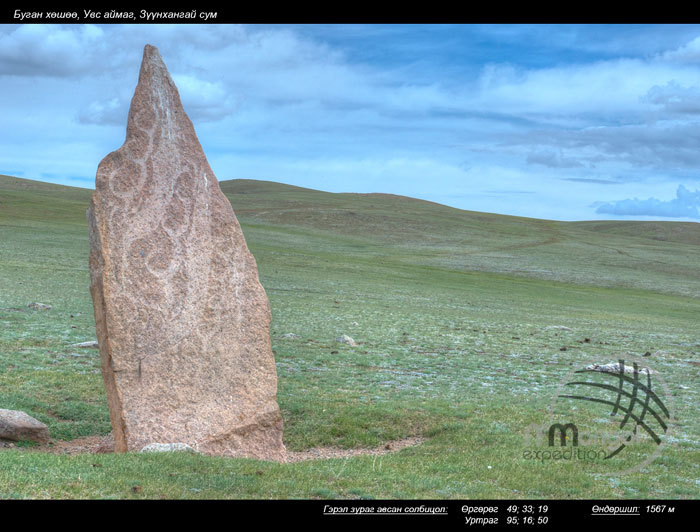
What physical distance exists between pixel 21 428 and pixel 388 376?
1066cm

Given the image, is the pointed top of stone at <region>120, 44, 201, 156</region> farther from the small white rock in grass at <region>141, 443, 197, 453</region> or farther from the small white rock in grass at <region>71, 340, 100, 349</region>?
the small white rock in grass at <region>71, 340, 100, 349</region>

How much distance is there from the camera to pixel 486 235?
421ft

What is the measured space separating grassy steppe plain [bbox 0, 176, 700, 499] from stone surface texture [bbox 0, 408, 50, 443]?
262 millimetres

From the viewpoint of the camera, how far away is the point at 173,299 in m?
12.5

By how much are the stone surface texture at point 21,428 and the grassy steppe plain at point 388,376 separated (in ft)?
0.86

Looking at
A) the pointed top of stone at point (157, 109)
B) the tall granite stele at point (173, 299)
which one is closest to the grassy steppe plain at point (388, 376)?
the tall granite stele at point (173, 299)

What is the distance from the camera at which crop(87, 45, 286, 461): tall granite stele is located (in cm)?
1197

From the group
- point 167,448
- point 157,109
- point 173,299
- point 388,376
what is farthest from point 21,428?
point 388,376

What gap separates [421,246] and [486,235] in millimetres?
27753

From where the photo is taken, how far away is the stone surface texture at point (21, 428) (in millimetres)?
12703
